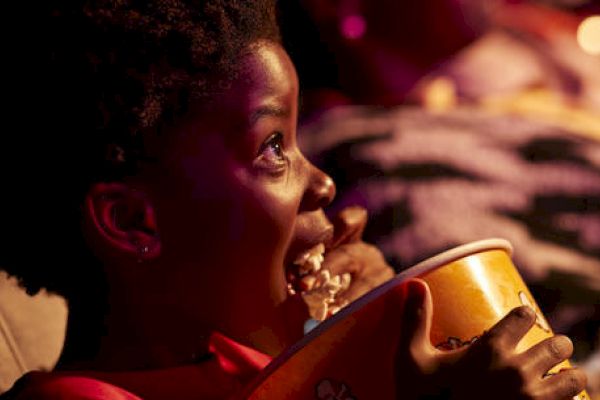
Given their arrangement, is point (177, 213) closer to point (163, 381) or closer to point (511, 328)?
point (163, 381)

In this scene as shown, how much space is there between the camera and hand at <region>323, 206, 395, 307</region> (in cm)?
90

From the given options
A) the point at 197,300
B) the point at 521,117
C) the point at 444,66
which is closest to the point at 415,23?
the point at 444,66

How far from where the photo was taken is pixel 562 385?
624 mm

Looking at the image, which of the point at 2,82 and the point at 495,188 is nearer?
the point at 2,82

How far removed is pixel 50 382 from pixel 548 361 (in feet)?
1.26

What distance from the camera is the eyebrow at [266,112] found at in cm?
70

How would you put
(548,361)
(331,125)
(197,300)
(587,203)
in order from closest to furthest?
(548,361) < (197,300) < (587,203) < (331,125)

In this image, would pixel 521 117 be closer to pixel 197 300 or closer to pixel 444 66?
pixel 444 66

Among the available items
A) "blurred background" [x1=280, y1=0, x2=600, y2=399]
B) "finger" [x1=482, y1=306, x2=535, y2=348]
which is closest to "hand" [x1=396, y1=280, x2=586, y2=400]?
"finger" [x1=482, y1=306, x2=535, y2=348]

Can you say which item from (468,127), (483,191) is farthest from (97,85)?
(468,127)

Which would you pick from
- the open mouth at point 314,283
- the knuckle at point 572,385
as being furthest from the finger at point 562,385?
the open mouth at point 314,283

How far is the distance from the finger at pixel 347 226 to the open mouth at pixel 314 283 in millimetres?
57

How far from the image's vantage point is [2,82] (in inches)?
26.2

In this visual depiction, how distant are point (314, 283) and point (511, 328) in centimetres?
26
